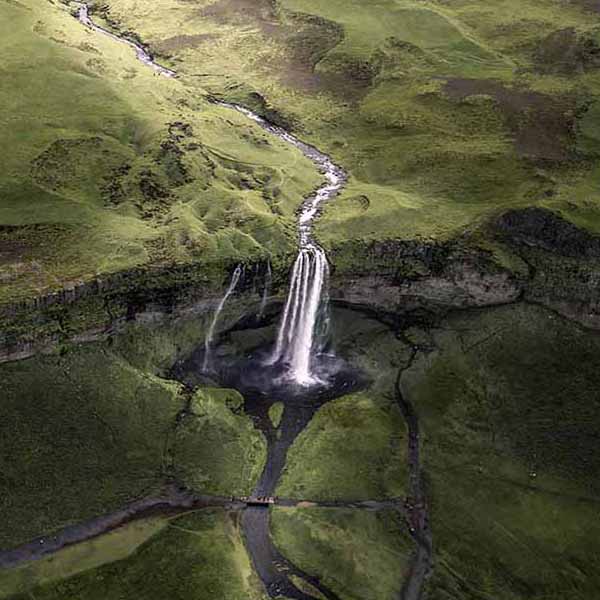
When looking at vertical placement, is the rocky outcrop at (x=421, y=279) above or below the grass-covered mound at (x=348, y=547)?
above

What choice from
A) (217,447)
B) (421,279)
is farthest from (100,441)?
(421,279)

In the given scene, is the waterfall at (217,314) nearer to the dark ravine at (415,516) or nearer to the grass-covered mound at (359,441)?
the grass-covered mound at (359,441)

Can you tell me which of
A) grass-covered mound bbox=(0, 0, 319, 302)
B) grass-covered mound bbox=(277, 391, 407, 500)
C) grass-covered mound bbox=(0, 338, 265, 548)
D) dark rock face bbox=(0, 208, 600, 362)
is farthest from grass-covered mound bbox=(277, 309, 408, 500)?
grass-covered mound bbox=(0, 0, 319, 302)

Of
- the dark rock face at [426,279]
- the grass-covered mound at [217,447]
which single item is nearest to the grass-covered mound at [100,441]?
the grass-covered mound at [217,447]

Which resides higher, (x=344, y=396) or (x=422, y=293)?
(x=422, y=293)

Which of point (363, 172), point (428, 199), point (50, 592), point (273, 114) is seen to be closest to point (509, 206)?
point (428, 199)

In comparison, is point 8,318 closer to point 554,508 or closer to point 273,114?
point 554,508

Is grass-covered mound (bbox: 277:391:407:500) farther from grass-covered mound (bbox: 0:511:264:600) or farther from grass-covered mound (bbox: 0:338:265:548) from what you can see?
grass-covered mound (bbox: 0:511:264:600)
